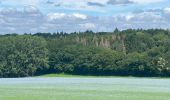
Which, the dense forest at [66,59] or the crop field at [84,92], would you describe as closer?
the crop field at [84,92]

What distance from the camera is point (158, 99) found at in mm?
50531

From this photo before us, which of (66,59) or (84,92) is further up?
(84,92)

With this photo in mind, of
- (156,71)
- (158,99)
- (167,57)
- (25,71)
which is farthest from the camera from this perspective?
(25,71)

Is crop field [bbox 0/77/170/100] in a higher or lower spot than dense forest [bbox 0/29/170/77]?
higher

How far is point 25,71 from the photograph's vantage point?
167750 mm

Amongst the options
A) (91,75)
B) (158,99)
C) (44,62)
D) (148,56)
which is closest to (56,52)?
(44,62)

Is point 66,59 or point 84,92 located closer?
point 84,92

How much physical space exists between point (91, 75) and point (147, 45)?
145 feet

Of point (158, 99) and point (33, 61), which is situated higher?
point (158, 99)

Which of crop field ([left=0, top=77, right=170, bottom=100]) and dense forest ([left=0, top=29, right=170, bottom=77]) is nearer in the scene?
crop field ([left=0, top=77, right=170, bottom=100])

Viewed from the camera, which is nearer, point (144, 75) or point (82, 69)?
point (144, 75)

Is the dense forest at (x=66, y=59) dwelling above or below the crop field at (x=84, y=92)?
below

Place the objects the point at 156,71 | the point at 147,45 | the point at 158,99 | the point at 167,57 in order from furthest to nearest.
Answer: the point at 147,45 < the point at 167,57 < the point at 156,71 < the point at 158,99

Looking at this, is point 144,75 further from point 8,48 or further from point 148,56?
point 8,48
